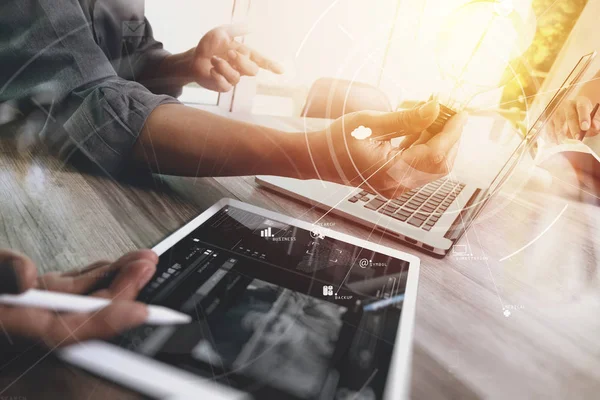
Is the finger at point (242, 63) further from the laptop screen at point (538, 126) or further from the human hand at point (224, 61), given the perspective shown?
the laptop screen at point (538, 126)

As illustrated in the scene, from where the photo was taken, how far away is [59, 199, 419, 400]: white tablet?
177 millimetres

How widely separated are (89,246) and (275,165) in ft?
0.54

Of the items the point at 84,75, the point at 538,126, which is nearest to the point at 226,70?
the point at 84,75

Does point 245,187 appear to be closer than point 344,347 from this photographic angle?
No

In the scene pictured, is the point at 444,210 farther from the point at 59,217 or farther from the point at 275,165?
the point at 59,217

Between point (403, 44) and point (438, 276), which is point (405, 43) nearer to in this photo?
point (403, 44)

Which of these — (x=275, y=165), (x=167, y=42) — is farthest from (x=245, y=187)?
(x=167, y=42)

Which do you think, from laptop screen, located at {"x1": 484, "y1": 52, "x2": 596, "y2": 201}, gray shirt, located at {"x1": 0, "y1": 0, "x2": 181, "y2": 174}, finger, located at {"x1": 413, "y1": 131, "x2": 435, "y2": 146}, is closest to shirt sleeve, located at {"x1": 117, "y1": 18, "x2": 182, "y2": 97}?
gray shirt, located at {"x1": 0, "y1": 0, "x2": 181, "y2": 174}

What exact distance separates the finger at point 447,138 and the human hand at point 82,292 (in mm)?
244

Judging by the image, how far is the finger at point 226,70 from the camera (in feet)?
0.99

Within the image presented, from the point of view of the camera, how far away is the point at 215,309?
214 millimetres

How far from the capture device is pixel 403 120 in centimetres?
31

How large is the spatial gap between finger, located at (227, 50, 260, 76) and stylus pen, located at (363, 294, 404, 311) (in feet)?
0.70

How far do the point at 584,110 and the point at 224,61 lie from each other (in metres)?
0.35
